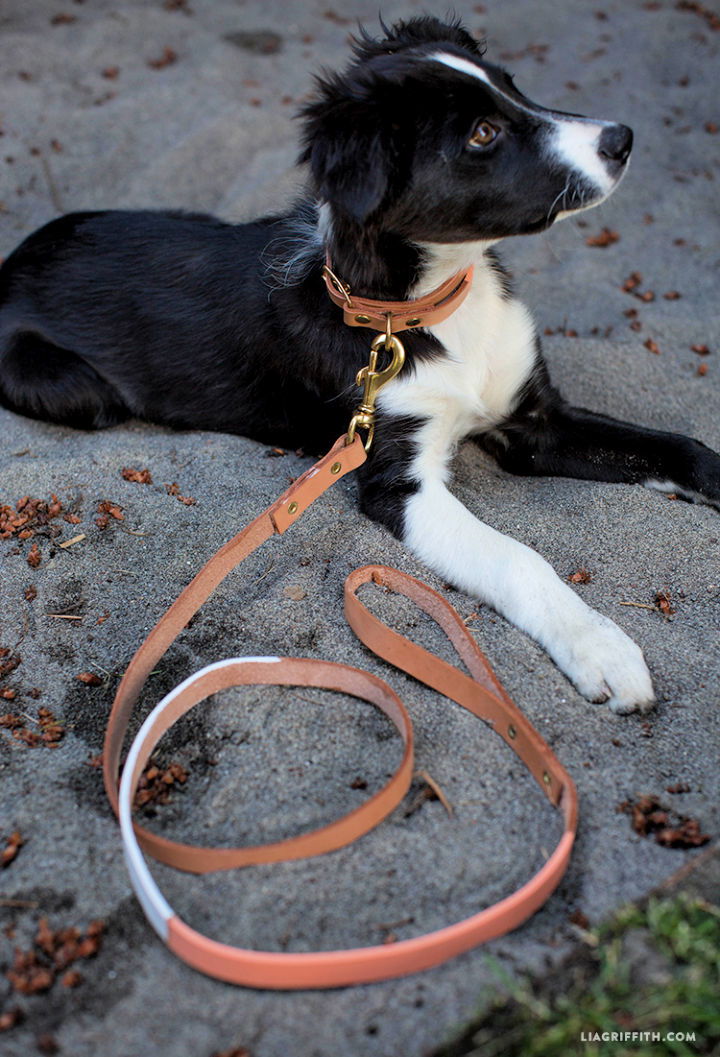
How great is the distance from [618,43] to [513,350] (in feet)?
14.5

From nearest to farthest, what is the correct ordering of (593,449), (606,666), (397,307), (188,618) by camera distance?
(606,666) → (188,618) → (397,307) → (593,449)

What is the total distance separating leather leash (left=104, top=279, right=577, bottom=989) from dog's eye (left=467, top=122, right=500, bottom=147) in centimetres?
55

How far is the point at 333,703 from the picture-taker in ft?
7.58

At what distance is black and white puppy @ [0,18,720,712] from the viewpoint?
7.95ft

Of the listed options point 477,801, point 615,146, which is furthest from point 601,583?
point 615,146

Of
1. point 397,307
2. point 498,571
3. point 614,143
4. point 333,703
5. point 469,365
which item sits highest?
point 614,143

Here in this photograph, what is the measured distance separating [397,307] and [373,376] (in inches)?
8.1

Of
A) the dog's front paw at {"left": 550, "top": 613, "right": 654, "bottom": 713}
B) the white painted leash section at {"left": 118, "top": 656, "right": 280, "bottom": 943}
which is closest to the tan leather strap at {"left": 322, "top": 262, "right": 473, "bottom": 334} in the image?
the dog's front paw at {"left": 550, "top": 613, "right": 654, "bottom": 713}

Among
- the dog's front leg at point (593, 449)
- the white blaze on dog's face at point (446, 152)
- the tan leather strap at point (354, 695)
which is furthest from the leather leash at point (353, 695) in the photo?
the dog's front leg at point (593, 449)

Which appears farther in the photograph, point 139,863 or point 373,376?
point 373,376

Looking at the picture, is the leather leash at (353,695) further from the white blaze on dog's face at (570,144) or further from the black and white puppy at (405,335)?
the white blaze on dog's face at (570,144)

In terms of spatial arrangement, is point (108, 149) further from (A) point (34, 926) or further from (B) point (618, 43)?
(A) point (34, 926)

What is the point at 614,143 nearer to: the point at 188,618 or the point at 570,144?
the point at 570,144

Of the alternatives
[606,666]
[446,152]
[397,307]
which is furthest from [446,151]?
[606,666]
